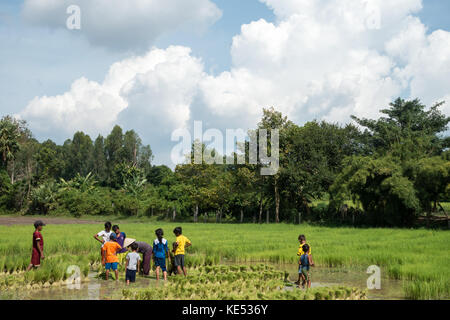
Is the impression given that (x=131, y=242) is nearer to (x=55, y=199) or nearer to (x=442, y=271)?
(x=442, y=271)

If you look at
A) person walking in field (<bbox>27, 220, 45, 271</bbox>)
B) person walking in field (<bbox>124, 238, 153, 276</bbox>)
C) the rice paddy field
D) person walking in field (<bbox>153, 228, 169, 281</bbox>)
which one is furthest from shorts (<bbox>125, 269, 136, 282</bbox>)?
person walking in field (<bbox>27, 220, 45, 271</bbox>)

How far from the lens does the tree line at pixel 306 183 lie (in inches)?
976

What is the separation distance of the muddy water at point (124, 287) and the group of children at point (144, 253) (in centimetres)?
33

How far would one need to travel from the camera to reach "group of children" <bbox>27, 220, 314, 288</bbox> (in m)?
9.20

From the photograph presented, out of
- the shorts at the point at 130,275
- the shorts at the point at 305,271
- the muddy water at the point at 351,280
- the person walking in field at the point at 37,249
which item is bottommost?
the muddy water at the point at 351,280

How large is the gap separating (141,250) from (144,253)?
15cm

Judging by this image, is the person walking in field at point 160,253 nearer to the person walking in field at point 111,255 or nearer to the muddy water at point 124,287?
the muddy water at point 124,287

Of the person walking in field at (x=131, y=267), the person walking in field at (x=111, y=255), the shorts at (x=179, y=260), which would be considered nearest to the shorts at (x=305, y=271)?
the shorts at (x=179, y=260)

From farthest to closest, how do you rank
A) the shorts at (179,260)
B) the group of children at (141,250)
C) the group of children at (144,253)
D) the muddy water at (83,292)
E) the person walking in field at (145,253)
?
the person walking in field at (145,253) < the shorts at (179,260) < the group of children at (141,250) < the group of children at (144,253) < the muddy water at (83,292)

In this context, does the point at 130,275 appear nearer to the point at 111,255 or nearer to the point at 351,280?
the point at 111,255

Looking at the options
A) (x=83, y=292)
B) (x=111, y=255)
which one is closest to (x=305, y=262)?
(x=111, y=255)

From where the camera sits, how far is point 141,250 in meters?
10.3

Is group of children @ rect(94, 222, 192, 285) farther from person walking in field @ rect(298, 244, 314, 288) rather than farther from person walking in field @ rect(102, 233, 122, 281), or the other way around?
person walking in field @ rect(298, 244, 314, 288)
